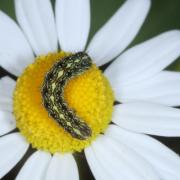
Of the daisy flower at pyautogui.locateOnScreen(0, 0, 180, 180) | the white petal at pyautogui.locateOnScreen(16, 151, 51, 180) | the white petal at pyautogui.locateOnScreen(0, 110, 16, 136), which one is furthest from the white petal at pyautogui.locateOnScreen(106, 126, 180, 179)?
the white petal at pyautogui.locateOnScreen(0, 110, 16, 136)

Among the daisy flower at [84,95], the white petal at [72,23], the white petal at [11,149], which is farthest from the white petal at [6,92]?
the white petal at [72,23]

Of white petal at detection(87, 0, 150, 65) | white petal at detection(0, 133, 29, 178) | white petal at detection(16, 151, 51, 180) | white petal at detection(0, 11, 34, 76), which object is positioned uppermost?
white petal at detection(0, 11, 34, 76)

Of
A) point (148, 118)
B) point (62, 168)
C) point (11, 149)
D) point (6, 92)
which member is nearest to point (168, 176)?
point (148, 118)

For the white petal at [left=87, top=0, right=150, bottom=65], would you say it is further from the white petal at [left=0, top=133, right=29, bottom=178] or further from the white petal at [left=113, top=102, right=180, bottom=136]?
the white petal at [left=0, top=133, right=29, bottom=178]

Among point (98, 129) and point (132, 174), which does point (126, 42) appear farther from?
point (132, 174)

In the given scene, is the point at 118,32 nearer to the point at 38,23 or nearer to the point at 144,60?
the point at 144,60

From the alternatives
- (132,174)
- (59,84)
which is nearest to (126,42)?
(59,84)
